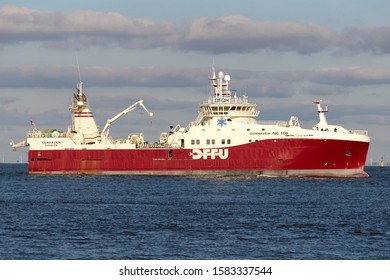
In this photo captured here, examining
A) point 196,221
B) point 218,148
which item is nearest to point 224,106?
point 218,148

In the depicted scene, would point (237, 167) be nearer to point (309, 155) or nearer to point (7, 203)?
point (309, 155)

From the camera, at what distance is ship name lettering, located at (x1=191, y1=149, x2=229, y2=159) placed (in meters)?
95.2

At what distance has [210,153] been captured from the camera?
9575 centimetres

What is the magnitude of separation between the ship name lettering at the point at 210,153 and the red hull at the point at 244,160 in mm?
243

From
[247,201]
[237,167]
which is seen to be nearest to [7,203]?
[247,201]

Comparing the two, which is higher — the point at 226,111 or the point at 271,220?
the point at 226,111

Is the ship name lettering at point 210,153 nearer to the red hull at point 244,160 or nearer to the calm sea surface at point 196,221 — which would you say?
the red hull at point 244,160

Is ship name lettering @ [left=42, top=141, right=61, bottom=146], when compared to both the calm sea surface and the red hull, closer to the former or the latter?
the red hull

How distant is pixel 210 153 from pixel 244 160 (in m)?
3.70

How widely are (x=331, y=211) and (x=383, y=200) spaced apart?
1246 centimetres

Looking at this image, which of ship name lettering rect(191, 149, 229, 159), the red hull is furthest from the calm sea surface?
ship name lettering rect(191, 149, 229, 159)

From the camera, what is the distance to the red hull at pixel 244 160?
93000 mm

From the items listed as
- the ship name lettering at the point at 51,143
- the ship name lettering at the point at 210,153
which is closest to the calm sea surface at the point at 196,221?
the ship name lettering at the point at 210,153

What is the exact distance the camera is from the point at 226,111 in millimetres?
96500
